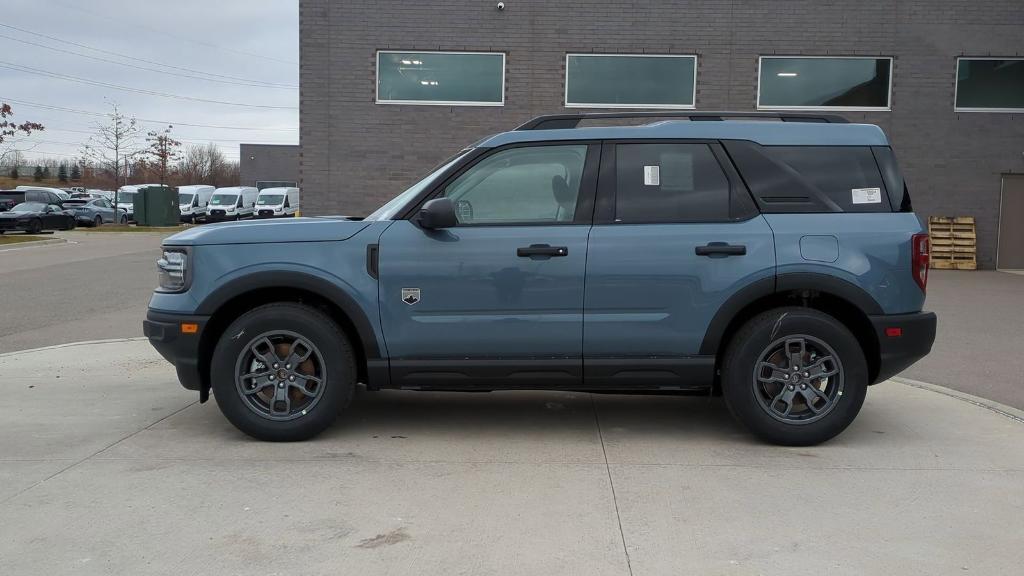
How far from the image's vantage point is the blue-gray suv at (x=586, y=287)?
5.34 meters

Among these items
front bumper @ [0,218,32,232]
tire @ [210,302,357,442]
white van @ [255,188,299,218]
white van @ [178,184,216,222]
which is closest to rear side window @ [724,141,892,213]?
tire @ [210,302,357,442]

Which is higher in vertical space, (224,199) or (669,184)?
(224,199)

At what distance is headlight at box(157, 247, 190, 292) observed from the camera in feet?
17.9

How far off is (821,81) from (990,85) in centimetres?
346

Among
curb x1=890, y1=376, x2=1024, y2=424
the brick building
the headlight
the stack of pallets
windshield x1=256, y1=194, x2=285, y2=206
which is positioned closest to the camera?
the headlight

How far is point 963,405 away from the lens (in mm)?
6680

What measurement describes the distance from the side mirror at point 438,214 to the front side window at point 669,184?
103 centimetres

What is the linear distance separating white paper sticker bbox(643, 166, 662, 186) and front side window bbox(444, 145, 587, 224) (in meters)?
0.39

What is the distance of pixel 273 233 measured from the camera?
17.8 feet

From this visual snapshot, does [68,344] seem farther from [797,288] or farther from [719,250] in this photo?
[797,288]

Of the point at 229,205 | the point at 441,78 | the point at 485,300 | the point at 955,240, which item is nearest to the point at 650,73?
the point at 441,78

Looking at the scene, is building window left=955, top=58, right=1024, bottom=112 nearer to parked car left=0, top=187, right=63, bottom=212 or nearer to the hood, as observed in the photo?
the hood

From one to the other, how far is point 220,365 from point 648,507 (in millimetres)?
2695

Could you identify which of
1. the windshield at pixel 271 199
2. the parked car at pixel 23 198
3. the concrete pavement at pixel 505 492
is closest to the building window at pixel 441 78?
the concrete pavement at pixel 505 492
